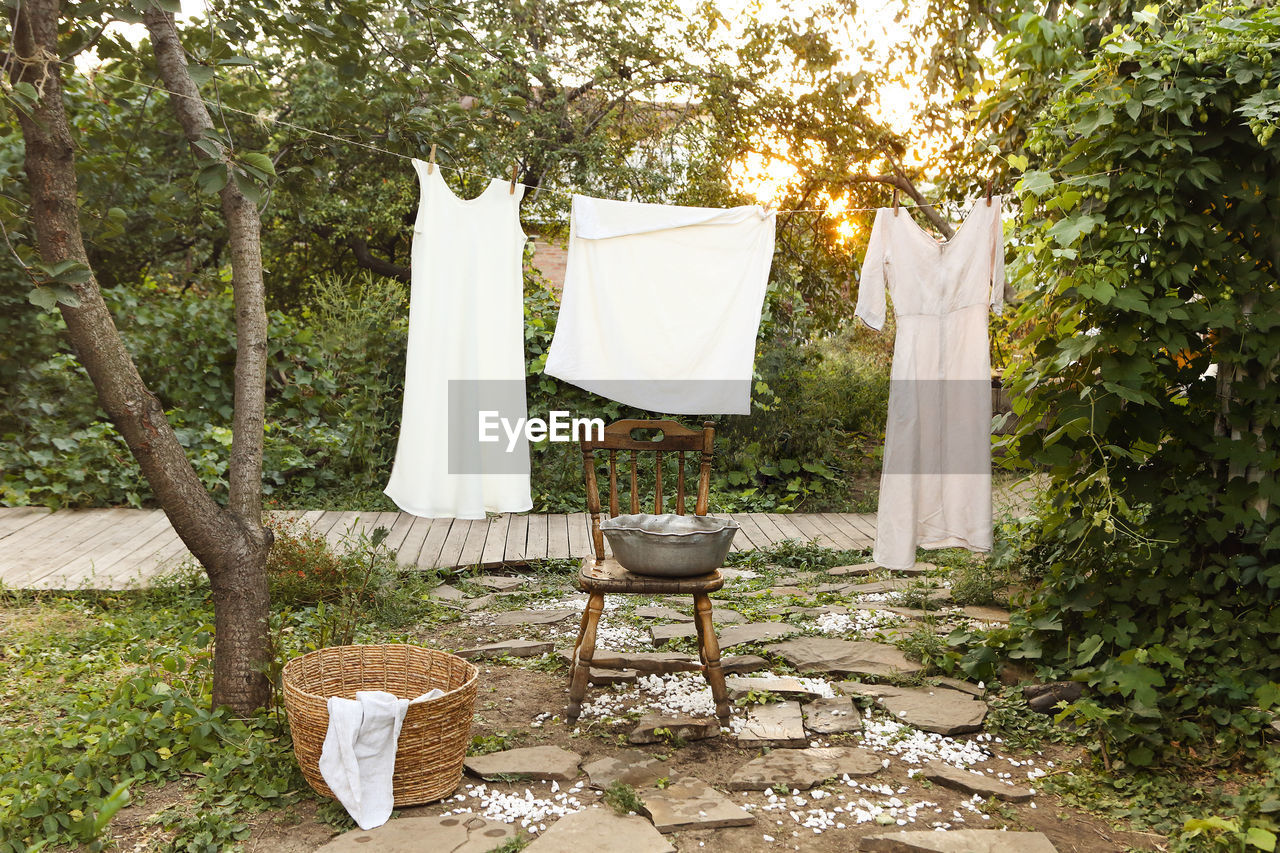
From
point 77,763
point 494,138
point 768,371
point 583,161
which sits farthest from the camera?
point 583,161

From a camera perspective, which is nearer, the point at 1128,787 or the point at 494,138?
the point at 1128,787

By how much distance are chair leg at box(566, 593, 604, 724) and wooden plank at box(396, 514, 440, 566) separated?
2.02 m

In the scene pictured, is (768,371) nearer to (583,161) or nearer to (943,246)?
(583,161)

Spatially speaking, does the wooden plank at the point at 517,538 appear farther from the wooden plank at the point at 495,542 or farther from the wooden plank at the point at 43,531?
the wooden plank at the point at 43,531

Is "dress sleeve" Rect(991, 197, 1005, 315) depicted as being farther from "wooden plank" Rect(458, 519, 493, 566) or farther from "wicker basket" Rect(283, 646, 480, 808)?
"wooden plank" Rect(458, 519, 493, 566)

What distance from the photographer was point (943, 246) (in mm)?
3715

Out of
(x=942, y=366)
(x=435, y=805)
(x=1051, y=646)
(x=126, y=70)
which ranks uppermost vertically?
(x=126, y=70)

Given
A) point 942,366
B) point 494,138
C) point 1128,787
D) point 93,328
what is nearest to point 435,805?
point 93,328

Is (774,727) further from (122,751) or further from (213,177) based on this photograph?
(213,177)

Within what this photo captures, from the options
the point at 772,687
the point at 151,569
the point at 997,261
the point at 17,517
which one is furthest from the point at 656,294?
the point at 17,517

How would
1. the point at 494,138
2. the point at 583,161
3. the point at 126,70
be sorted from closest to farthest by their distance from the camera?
the point at 126,70, the point at 494,138, the point at 583,161

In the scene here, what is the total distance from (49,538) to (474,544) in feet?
7.33

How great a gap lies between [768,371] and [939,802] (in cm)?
436

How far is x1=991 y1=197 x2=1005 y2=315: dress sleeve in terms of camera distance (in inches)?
144
